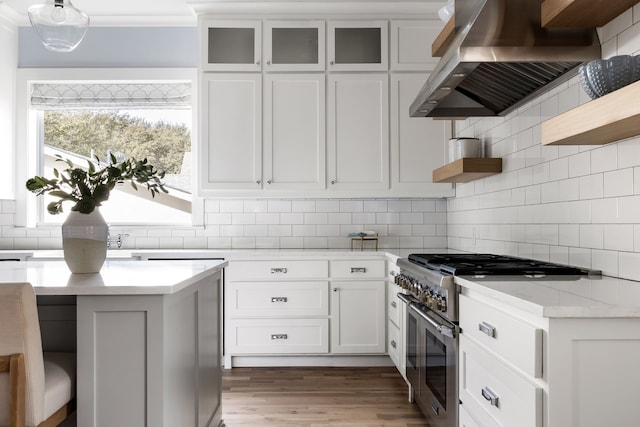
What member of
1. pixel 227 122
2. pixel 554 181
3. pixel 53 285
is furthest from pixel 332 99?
pixel 53 285

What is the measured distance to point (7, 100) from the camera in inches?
172

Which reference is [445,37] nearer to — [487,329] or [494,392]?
[487,329]

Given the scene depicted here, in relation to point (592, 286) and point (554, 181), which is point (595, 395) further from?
point (554, 181)

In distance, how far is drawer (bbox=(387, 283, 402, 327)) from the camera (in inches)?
139

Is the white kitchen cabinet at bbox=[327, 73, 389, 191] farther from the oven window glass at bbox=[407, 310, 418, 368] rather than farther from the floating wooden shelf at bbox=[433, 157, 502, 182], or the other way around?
the oven window glass at bbox=[407, 310, 418, 368]

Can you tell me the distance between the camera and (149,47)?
4.50m

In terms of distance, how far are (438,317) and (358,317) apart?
1611mm

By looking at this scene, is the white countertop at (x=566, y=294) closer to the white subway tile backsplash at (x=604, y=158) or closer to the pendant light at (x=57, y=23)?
the white subway tile backsplash at (x=604, y=158)

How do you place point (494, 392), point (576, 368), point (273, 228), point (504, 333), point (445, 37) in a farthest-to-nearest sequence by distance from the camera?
point (273, 228) < point (445, 37) < point (494, 392) < point (504, 333) < point (576, 368)

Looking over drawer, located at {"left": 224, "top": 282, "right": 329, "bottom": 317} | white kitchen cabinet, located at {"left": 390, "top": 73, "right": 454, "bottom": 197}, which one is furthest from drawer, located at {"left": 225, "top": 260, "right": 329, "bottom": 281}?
white kitchen cabinet, located at {"left": 390, "top": 73, "right": 454, "bottom": 197}

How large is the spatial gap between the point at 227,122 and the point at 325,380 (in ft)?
6.70

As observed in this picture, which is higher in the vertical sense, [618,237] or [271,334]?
[618,237]

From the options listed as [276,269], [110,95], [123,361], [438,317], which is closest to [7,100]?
[110,95]

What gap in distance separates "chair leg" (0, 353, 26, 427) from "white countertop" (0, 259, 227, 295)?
0.80ft
